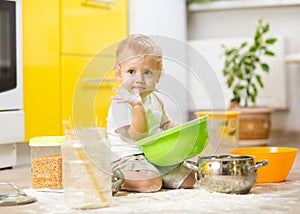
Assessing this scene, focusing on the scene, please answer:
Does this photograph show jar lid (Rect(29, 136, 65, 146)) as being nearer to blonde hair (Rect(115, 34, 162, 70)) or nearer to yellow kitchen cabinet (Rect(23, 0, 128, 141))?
blonde hair (Rect(115, 34, 162, 70))

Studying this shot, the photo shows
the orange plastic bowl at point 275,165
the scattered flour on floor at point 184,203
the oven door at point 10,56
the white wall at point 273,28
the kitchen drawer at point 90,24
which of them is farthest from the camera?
the white wall at point 273,28

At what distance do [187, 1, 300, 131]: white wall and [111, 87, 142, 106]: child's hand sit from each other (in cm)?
196

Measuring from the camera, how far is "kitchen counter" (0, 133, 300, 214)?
4.63 ft

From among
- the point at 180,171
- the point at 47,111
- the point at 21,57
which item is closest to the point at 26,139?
the point at 47,111

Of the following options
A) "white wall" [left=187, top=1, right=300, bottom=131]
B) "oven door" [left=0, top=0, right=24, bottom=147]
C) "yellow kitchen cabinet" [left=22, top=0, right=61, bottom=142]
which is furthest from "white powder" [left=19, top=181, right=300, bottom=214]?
"white wall" [left=187, top=1, right=300, bottom=131]

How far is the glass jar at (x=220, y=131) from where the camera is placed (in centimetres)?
177

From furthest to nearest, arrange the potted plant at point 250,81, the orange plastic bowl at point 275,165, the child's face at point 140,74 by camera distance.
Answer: the potted plant at point 250,81
the orange plastic bowl at point 275,165
the child's face at point 140,74

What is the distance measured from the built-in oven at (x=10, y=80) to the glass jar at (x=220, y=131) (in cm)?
66

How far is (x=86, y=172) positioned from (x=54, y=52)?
120 cm

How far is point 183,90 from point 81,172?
0.55 metres

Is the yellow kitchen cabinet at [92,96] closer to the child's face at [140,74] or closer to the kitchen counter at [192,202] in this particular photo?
the child's face at [140,74]

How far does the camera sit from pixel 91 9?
279 cm

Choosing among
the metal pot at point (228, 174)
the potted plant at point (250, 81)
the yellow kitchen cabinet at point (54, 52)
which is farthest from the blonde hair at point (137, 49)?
the potted plant at point (250, 81)

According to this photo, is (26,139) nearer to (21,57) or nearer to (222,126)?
(21,57)
